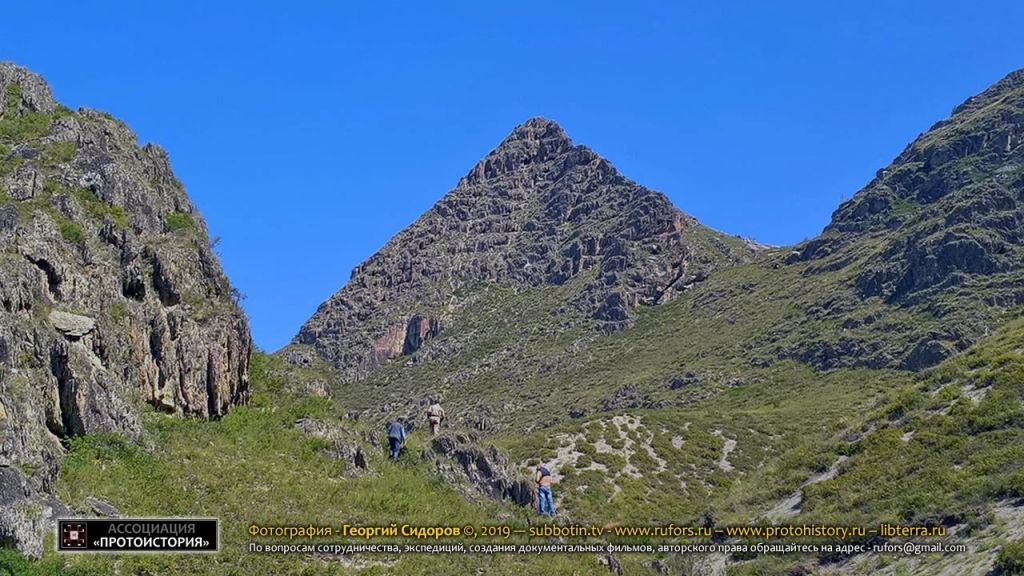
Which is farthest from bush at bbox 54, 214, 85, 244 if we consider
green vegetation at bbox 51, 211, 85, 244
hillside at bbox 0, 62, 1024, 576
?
hillside at bbox 0, 62, 1024, 576

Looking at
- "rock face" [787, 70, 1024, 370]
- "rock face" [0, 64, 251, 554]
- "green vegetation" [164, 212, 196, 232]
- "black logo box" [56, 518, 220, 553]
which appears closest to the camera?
"black logo box" [56, 518, 220, 553]

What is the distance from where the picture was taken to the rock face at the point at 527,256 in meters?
150

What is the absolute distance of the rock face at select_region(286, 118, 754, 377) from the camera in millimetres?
150125

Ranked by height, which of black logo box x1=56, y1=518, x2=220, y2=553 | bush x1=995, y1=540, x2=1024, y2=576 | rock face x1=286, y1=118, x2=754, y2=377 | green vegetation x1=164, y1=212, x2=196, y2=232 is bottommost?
bush x1=995, y1=540, x2=1024, y2=576

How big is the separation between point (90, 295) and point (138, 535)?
944 cm

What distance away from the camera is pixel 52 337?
2661 centimetres

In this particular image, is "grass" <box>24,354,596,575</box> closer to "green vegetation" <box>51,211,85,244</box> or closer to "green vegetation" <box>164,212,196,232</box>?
"green vegetation" <box>51,211,85,244</box>

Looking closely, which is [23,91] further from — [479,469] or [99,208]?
[479,469]

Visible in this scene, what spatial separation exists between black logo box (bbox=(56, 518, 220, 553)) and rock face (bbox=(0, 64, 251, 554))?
2.89ft

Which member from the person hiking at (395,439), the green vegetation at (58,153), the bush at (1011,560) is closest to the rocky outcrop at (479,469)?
the person hiking at (395,439)

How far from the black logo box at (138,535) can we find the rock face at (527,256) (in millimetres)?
111197

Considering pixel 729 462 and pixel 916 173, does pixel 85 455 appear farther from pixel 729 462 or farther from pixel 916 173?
pixel 916 173

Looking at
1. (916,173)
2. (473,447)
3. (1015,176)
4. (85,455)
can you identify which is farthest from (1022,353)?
(916,173)

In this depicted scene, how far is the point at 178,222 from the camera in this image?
124 ft
